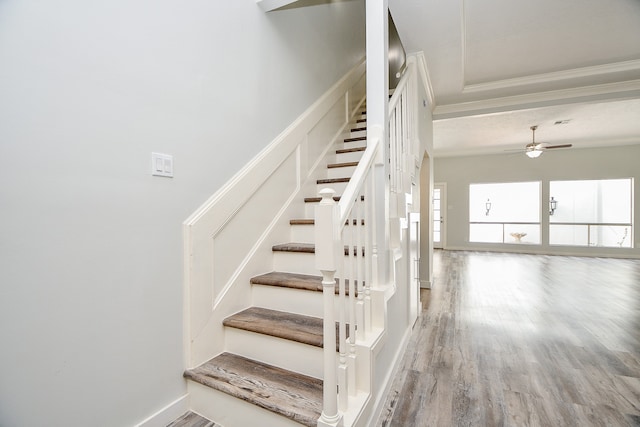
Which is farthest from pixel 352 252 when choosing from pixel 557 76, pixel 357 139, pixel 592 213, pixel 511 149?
pixel 592 213

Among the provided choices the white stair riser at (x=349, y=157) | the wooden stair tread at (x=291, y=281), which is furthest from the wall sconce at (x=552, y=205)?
the wooden stair tread at (x=291, y=281)

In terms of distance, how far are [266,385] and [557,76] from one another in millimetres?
4823

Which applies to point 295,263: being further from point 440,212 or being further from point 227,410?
point 440,212

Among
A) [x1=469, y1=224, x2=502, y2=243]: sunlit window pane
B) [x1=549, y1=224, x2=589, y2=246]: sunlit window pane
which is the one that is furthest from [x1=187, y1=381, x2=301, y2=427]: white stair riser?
[x1=549, y1=224, x2=589, y2=246]: sunlit window pane

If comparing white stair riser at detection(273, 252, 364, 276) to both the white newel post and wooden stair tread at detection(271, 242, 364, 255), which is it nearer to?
wooden stair tread at detection(271, 242, 364, 255)

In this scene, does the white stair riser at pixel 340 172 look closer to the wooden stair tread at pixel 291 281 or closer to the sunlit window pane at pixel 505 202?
the wooden stair tread at pixel 291 281

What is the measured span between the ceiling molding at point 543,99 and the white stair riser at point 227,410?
15.6 feet

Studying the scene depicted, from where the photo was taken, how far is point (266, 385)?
136 centimetres

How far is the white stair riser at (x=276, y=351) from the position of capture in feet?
4.68

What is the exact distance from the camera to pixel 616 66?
11.3 ft

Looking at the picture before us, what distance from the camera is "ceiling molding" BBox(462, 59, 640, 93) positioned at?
3.42 meters

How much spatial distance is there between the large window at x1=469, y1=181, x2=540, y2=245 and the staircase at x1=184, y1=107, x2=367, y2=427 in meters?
8.03

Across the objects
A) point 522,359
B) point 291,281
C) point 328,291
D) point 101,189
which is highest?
point 101,189

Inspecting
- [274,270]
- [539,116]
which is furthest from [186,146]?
[539,116]
